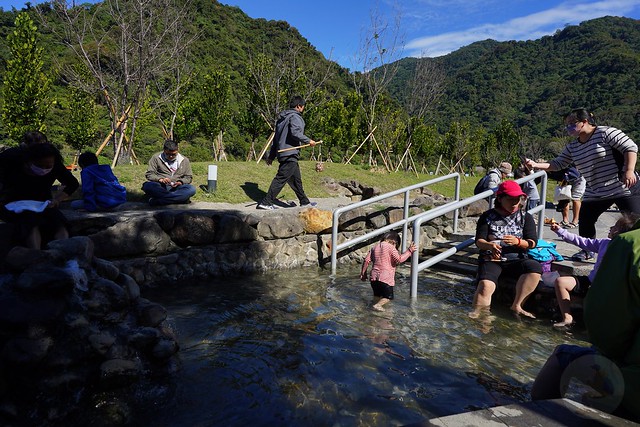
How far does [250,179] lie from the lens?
8.91 metres

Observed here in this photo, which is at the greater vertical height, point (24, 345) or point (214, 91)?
point (214, 91)

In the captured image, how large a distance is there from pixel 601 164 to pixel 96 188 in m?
5.87

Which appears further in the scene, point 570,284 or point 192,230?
point 192,230

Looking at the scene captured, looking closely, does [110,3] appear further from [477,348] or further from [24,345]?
[477,348]

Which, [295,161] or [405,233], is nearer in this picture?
[405,233]

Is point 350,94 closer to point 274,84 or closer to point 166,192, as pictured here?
point 274,84

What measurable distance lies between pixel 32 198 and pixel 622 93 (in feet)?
183

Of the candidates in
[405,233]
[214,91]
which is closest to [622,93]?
[214,91]

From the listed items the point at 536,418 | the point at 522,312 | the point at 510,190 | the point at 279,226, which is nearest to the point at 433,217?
the point at 510,190

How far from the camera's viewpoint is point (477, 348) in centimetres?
333

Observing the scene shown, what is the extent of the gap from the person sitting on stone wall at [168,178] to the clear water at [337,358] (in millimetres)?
1849

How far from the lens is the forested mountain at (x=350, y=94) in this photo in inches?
682

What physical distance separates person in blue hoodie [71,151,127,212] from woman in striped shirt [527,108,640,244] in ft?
18.1

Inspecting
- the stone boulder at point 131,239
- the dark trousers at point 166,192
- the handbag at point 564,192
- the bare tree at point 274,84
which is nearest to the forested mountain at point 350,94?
the bare tree at point 274,84
